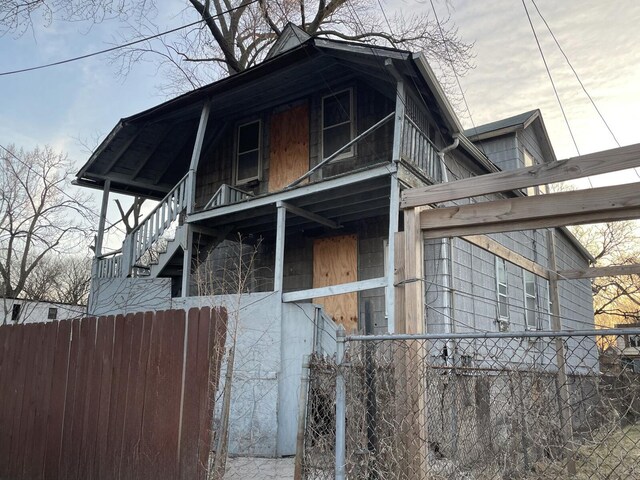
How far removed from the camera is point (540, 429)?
504cm

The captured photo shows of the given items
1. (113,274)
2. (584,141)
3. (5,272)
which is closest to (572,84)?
(584,141)

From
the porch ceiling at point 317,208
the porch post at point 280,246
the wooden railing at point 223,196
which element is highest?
the wooden railing at point 223,196

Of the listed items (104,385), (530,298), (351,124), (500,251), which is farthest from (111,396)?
(530,298)

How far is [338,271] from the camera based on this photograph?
10.2 metres

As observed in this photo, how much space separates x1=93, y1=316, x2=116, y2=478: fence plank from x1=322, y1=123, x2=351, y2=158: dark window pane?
623cm

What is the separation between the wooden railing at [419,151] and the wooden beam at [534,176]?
12.1ft

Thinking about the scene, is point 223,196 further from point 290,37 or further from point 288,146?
point 290,37

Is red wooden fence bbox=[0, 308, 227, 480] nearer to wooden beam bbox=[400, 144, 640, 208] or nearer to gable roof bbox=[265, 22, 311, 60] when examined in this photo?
A: wooden beam bbox=[400, 144, 640, 208]

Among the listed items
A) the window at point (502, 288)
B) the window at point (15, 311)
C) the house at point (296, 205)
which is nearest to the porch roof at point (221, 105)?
the house at point (296, 205)

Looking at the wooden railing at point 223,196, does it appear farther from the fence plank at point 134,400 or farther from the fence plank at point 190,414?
the fence plank at point 190,414

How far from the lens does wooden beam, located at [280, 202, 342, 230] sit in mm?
8845

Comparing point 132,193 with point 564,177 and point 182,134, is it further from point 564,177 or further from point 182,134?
point 564,177

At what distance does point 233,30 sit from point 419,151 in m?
15.0

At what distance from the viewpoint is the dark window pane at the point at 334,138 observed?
10078 mm
